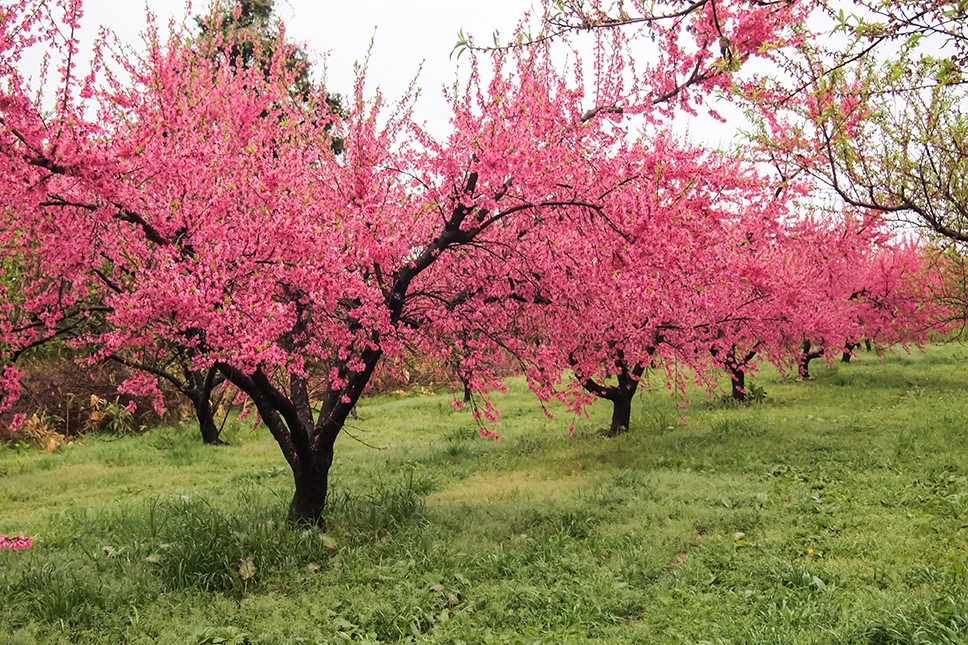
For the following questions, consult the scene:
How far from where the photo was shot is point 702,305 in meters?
12.2

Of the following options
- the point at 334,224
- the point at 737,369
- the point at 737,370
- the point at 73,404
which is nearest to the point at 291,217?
the point at 334,224

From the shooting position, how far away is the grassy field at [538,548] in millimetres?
5406

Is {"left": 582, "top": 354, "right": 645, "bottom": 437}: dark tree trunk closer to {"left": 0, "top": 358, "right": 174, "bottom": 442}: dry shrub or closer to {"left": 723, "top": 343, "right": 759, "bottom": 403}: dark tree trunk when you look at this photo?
{"left": 723, "top": 343, "right": 759, "bottom": 403}: dark tree trunk

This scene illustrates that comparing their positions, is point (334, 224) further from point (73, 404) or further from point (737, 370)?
point (73, 404)

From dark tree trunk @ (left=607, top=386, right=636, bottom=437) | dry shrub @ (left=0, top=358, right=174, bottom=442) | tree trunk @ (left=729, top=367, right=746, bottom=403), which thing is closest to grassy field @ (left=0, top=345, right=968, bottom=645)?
dark tree trunk @ (left=607, top=386, right=636, bottom=437)

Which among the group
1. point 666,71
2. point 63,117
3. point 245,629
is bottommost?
point 245,629

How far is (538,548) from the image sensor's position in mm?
7152

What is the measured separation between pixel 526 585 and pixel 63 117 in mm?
5909

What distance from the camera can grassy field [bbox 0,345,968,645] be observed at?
541cm

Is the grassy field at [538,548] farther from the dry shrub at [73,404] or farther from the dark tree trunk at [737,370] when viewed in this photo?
the dry shrub at [73,404]

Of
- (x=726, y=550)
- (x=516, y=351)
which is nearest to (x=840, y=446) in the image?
(x=726, y=550)

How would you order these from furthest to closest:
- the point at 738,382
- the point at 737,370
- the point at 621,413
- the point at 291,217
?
the point at 738,382 → the point at 737,370 → the point at 621,413 → the point at 291,217

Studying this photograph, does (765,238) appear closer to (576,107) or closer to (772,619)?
(576,107)

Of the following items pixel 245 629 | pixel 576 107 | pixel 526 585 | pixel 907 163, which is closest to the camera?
pixel 245 629
